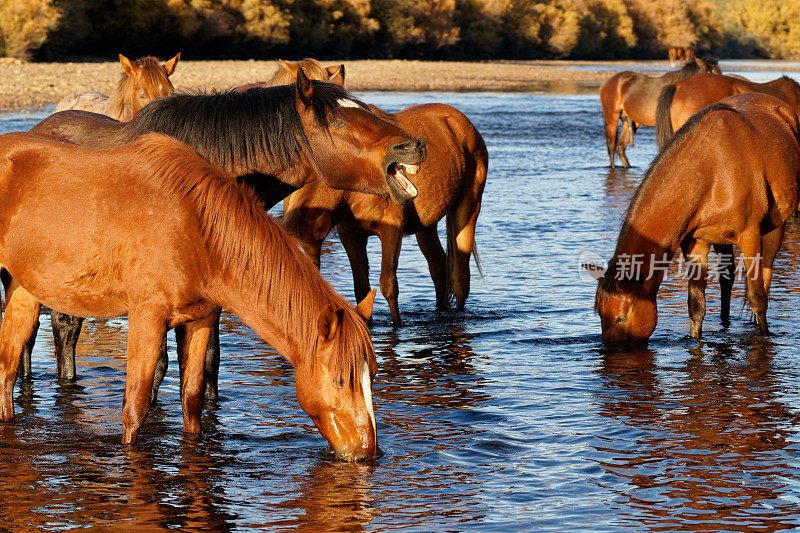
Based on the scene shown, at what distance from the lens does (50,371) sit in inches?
242

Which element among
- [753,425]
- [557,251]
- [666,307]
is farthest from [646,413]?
[557,251]

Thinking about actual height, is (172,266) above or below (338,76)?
below

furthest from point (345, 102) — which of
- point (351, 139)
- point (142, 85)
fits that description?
point (142, 85)

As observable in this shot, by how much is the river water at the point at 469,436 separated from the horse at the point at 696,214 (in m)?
0.30

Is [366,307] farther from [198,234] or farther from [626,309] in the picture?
[626,309]

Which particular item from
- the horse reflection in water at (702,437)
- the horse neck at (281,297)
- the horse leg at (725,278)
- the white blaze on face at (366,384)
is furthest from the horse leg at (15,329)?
the horse leg at (725,278)

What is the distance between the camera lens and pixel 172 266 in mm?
4172

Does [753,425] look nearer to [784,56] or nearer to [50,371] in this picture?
[50,371]

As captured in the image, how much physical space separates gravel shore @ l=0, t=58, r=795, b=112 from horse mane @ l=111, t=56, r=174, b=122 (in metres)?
7.20

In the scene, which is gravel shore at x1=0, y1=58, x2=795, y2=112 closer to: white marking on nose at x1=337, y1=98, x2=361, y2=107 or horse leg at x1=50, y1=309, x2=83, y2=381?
horse leg at x1=50, y1=309, x2=83, y2=381

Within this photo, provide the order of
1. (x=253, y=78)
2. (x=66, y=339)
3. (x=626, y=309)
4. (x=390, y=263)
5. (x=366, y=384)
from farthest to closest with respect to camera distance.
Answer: (x=253, y=78) < (x=390, y=263) < (x=626, y=309) < (x=66, y=339) < (x=366, y=384)

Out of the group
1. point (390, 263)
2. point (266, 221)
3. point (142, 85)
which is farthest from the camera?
point (142, 85)

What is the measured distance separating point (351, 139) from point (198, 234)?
1167mm

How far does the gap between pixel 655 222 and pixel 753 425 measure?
1.97m
